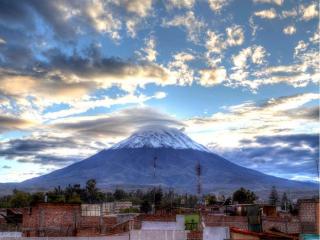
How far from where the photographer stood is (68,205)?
1344 inches

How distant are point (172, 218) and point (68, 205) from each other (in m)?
8.19

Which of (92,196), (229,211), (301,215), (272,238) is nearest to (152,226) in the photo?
(301,215)

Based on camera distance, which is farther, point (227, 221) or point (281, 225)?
point (227, 221)

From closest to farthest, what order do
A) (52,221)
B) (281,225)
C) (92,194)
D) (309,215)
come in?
(309,215)
(52,221)
(281,225)
(92,194)

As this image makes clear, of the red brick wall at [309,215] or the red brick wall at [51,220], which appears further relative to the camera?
the red brick wall at [51,220]

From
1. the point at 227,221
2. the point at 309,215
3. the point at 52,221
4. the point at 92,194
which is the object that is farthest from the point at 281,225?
the point at 92,194

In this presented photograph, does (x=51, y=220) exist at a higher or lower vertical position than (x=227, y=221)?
higher

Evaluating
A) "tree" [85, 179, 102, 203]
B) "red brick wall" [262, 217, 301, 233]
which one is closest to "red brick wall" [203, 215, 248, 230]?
"red brick wall" [262, 217, 301, 233]

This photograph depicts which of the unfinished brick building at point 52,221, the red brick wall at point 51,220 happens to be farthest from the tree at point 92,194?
the red brick wall at point 51,220

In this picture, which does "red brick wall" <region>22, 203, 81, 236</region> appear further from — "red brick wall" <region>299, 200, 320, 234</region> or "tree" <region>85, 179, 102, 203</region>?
"tree" <region>85, 179, 102, 203</region>

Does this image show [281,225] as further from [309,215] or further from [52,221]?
[52,221]

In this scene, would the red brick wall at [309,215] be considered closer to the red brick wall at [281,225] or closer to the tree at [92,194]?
the red brick wall at [281,225]

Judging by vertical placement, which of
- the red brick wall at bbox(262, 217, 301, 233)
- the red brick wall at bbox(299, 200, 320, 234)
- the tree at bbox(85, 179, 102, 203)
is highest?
the tree at bbox(85, 179, 102, 203)

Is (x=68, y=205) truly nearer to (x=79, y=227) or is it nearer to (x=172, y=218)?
(x=79, y=227)
